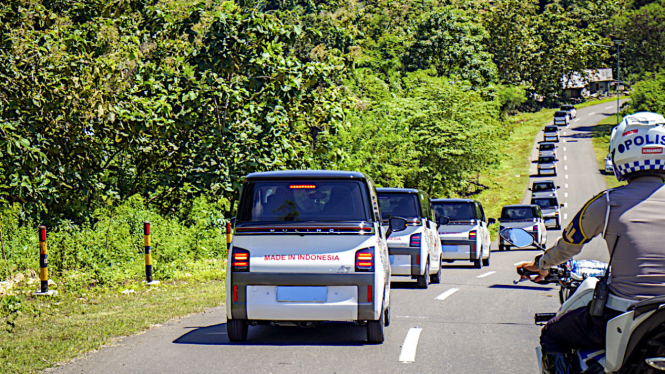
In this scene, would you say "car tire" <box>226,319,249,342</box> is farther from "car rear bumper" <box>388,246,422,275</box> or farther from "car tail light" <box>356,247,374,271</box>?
"car rear bumper" <box>388,246,422,275</box>

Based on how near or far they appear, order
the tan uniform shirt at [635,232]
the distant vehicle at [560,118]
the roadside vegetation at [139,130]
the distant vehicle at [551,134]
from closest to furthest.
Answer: the tan uniform shirt at [635,232]
the roadside vegetation at [139,130]
the distant vehicle at [551,134]
the distant vehicle at [560,118]

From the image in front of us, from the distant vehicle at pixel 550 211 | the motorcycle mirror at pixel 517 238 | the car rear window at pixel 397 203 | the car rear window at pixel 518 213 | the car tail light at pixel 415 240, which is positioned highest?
the motorcycle mirror at pixel 517 238

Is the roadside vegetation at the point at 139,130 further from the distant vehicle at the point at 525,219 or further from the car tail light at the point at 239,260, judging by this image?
the distant vehicle at the point at 525,219

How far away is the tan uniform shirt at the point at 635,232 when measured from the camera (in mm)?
3816

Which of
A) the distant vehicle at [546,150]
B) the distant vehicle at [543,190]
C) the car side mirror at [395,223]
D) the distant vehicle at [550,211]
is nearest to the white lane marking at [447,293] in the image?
the car side mirror at [395,223]

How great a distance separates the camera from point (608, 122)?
300 ft

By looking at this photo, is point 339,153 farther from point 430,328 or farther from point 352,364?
point 352,364

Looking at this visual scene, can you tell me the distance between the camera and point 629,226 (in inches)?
152

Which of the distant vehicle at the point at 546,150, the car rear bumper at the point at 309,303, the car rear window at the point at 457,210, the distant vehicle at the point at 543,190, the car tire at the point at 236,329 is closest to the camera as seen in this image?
the car rear bumper at the point at 309,303

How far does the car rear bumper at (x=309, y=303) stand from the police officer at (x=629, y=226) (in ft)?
12.6

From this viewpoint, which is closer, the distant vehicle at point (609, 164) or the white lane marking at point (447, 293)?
the distant vehicle at point (609, 164)

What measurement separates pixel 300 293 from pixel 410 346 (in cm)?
132

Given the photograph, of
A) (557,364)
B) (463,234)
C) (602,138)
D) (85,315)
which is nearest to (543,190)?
(463,234)

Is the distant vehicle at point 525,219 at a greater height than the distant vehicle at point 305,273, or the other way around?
the distant vehicle at point 305,273
